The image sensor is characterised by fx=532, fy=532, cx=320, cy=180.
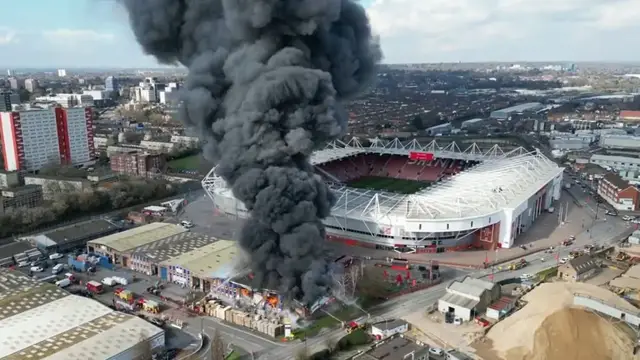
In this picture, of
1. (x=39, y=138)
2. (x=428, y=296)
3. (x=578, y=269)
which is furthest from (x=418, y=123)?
(x=428, y=296)

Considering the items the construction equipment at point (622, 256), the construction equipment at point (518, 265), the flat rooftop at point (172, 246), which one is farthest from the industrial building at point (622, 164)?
the flat rooftop at point (172, 246)

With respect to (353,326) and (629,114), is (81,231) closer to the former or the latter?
(353,326)

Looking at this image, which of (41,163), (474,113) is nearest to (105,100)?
(41,163)

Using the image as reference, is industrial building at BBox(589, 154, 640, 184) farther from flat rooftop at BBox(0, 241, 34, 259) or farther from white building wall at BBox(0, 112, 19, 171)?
white building wall at BBox(0, 112, 19, 171)

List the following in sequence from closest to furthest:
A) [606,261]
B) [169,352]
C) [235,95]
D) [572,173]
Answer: [169,352] < [235,95] < [606,261] < [572,173]

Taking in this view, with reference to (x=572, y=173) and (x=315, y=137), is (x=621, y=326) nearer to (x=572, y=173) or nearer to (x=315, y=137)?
(x=315, y=137)

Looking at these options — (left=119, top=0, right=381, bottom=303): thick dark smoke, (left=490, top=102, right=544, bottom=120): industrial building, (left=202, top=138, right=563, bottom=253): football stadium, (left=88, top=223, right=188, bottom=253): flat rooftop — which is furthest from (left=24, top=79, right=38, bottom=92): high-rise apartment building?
(left=119, top=0, right=381, bottom=303): thick dark smoke
